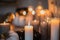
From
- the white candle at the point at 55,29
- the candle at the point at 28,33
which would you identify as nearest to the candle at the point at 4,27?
the candle at the point at 28,33

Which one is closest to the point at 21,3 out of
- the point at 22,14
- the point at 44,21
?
the point at 22,14

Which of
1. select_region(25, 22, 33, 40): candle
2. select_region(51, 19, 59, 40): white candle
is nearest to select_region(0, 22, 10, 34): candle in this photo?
select_region(25, 22, 33, 40): candle

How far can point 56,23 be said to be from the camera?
0.54m

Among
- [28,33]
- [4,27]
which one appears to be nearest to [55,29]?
[28,33]

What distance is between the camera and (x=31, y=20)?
625 millimetres

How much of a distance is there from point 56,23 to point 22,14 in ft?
0.65

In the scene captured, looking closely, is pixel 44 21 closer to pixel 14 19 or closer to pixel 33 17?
pixel 33 17

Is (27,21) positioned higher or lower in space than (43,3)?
lower

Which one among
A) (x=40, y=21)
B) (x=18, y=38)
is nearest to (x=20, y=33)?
(x=18, y=38)

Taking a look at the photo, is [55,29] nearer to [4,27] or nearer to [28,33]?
[28,33]

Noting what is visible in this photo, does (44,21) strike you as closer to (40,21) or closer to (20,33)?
(40,21)

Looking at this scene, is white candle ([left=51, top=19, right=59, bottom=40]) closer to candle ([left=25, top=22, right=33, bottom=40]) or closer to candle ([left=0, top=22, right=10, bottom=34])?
candle ([left=25, top=22, right=33, bottom=40])

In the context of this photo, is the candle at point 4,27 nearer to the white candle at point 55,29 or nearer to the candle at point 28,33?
the candle at point 28,33

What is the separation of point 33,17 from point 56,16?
0.13 meters
